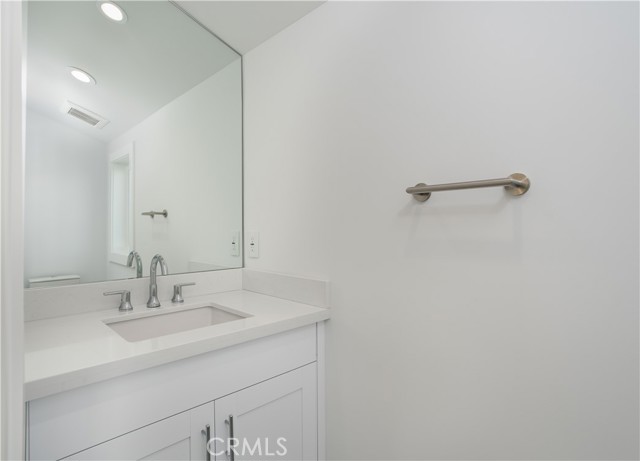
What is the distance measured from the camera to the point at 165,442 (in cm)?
78

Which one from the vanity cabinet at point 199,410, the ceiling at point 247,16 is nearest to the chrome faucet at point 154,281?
the vanity cabinet at point 199,410

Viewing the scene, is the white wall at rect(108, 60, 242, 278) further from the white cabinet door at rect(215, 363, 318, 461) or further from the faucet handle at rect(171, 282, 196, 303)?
the white cabinet door at rect(215, 363, 318, 461)

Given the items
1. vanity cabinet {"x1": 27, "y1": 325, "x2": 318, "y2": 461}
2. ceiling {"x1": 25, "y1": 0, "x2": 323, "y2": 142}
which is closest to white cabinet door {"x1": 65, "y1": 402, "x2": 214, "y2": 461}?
vanity cabinet {"x1": 27, "y1": 325, "x2": 318, "y2": 461}

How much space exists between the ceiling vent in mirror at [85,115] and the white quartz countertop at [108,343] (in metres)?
0.72

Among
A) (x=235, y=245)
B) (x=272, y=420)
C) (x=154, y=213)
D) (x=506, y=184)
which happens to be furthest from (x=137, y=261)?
(x=506, y=184)

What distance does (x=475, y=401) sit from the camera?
857mm

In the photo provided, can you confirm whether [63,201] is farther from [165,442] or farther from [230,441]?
[230,441]

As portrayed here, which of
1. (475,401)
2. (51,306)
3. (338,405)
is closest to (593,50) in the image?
(475,401)

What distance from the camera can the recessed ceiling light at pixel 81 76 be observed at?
44.0 inches

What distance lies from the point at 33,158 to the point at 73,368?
768 millimetres

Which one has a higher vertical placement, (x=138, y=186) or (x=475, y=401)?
(x=138, y=186)

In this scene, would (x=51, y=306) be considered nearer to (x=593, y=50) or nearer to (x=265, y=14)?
(x=265, y=14)

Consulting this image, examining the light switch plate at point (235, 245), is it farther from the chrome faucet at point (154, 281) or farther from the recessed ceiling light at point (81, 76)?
the recessed ceiling light at point (81, 76)

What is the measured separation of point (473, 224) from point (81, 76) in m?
1.47
